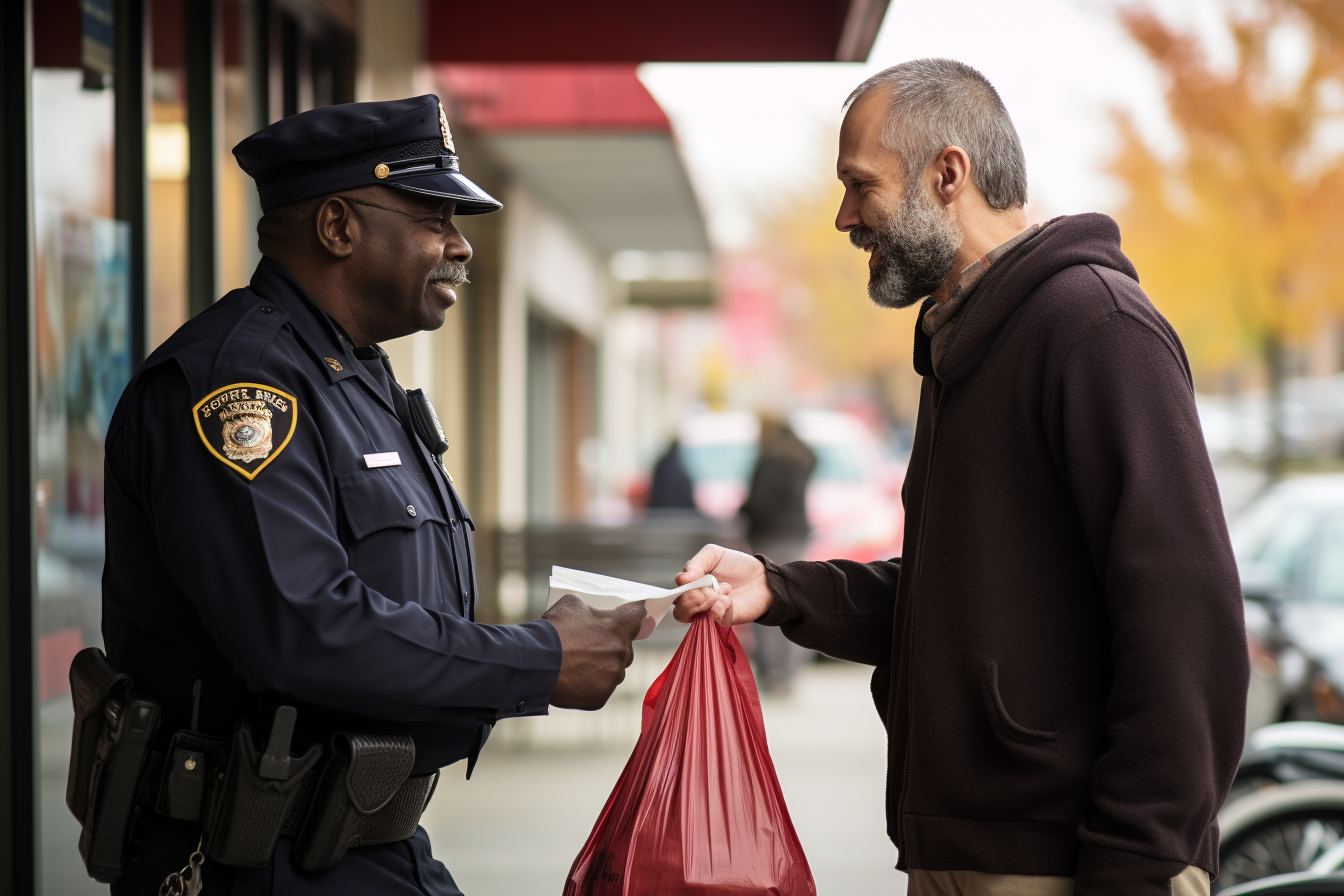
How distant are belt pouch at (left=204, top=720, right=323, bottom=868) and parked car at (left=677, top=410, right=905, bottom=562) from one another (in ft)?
23.8

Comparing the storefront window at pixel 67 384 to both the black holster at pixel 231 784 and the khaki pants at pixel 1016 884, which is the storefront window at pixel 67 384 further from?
the khaki pants at pixel 1016 884

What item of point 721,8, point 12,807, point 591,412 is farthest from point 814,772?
point 591,412

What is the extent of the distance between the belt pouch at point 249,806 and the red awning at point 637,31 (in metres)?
5.07

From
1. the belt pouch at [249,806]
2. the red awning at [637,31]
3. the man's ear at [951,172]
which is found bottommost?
the belt pouch at [249,806]

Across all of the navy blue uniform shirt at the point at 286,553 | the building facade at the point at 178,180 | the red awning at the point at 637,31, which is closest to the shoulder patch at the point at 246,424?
the navy blue uniform shirt at the point at 286,553

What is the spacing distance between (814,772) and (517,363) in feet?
19.0

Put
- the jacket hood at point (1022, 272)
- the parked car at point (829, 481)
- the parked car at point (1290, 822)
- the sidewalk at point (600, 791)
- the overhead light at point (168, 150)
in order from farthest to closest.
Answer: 1. the parked car at point (829, 481)
2. the sidewalk at point (600, 791)
3. the parked car at point (1290, 822)
4. the overhead light at point (168, 150)
5. the jacket hood at point (1022, 272)

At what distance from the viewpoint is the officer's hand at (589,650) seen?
6.81 feet

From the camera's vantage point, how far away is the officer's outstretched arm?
5.93 ft

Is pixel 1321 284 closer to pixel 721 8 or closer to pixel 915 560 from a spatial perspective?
pixel 721 8

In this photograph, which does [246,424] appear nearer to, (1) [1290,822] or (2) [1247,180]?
(1) [1290,822]

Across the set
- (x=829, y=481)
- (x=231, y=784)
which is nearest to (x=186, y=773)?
(x=231, y=784)

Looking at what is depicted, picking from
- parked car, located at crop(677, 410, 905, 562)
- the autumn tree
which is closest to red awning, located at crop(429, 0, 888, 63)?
parked car, located at crop(677, 410, 905, 562)

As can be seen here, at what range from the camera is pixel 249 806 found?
189cm
